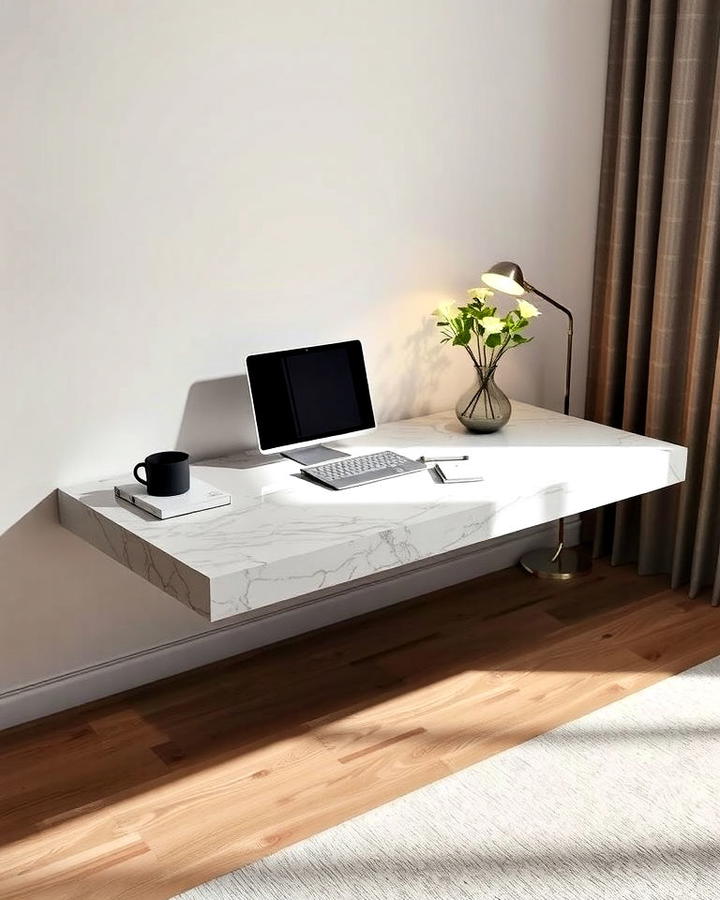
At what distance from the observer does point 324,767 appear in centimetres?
255

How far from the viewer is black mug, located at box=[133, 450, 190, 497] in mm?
2504

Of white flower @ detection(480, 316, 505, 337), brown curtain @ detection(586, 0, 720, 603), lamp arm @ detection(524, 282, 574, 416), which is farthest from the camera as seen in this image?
lamp arm @ detection(524, 282, 574, 416)

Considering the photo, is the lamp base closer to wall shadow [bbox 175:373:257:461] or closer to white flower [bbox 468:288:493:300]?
white flower [bbox 468:288:493:300]

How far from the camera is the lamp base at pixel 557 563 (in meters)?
3.60

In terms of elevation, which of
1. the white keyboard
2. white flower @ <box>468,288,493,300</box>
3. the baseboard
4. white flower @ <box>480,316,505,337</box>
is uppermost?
white flower @ <box>468,288,493,300</box>

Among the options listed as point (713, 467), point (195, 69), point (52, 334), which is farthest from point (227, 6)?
point (713, 467)

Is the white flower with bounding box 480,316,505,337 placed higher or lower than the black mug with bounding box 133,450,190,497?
higher

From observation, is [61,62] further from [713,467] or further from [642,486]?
[713,467]

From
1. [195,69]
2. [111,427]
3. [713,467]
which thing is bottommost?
[713,467]

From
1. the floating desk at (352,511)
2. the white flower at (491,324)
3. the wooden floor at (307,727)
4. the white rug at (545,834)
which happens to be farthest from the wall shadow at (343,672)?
the white flower at (491,324)

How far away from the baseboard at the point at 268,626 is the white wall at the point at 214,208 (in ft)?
0.14

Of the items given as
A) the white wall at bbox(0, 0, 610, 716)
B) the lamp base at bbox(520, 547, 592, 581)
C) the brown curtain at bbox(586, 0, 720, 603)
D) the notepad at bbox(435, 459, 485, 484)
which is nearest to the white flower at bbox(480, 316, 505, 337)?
the white wall at bbox(0, 0, 610, 716)

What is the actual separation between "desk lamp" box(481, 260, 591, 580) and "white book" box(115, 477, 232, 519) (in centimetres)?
111

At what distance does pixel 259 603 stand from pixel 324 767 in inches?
22.0
